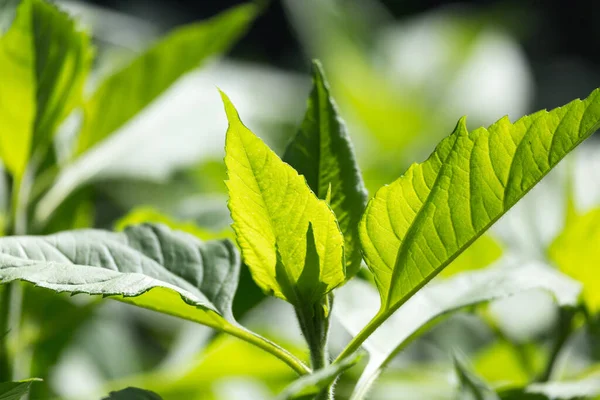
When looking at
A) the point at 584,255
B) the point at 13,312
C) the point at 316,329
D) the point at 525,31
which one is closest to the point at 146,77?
the point at 13,312

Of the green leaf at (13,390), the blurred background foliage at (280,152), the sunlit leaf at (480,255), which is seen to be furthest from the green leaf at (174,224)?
the sunlit leaf at (480,255)

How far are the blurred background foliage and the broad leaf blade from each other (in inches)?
4.7

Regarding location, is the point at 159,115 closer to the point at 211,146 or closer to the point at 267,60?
the point at 211,146

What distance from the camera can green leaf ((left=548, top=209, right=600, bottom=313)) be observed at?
0.70 meters

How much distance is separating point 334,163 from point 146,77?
31 centimetres

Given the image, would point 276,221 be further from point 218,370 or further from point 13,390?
point 218,370

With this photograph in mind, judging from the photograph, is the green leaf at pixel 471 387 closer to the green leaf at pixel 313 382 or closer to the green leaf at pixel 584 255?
the green leaf at pixel 313 382

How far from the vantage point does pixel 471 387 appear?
0.51 metres

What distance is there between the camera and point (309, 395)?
0.43 metres

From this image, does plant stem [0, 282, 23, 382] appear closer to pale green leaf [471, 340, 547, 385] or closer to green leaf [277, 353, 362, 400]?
green leaf [277, 353, 362, 400]

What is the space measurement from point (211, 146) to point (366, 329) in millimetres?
660

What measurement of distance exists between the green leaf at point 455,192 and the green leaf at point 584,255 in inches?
12.8

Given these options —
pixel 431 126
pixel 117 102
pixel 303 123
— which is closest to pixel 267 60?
pixel 431 126

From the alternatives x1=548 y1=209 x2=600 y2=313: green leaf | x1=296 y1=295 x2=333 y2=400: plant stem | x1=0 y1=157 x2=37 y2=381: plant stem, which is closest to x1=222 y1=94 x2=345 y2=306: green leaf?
x1=296 y1=295 x2=333 y2=400: plant stem
